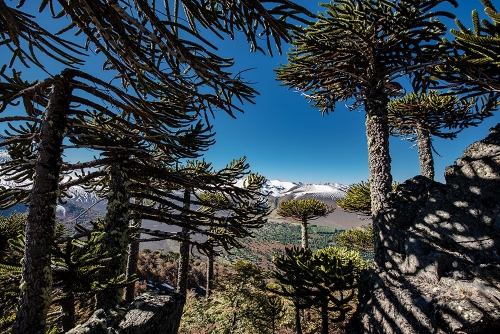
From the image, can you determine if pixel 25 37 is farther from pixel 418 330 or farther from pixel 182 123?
pixel 418 330

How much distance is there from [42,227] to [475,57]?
8986 millimetres

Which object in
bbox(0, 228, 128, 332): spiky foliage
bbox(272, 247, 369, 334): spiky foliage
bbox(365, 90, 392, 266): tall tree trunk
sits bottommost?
bbox(272, 247, 369, 334): spiky foliage

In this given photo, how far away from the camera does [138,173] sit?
203 inches

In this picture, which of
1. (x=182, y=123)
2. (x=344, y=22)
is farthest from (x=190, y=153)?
(x=344, y=22)

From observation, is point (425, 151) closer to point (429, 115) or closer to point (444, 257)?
point (429, 115)

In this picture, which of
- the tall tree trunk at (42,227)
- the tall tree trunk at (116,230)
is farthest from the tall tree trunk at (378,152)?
the tall tree trunk at (42,227)

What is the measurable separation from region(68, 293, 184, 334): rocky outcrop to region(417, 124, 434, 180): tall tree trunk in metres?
13.4

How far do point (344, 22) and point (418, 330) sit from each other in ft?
23.5

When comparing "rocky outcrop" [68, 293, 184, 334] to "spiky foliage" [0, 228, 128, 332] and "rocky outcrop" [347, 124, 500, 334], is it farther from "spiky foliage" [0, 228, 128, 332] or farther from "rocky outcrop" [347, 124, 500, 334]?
"rocky outcrop" [347, 124, 500, 334]

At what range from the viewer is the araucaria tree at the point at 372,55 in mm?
5824

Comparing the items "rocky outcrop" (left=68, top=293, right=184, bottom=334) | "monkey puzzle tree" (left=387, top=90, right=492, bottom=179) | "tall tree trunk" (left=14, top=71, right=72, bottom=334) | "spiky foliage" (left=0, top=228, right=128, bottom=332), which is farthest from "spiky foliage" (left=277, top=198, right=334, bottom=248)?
"tall tree trunk" (left=14, top=71, right=72, bottom=334)

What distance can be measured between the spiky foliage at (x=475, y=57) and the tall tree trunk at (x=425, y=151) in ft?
20.7

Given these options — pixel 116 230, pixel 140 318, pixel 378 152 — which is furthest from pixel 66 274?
pixel 378 152

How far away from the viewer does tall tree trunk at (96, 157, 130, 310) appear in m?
4.18
